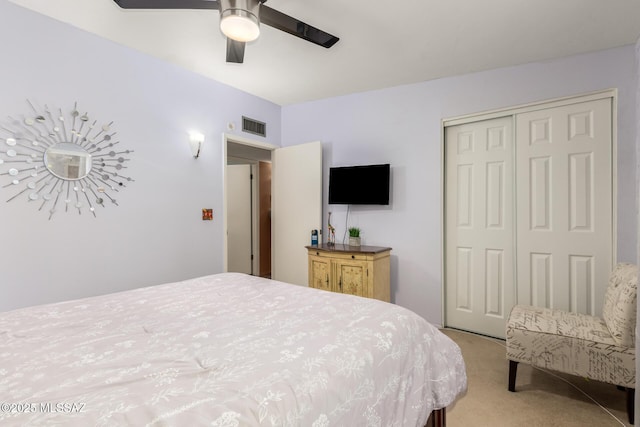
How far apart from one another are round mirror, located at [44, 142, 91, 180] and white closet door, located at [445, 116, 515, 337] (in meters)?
3.27

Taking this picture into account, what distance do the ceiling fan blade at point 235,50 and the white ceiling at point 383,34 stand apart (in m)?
0.38

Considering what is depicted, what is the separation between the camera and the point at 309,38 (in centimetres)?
203

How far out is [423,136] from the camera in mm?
3402

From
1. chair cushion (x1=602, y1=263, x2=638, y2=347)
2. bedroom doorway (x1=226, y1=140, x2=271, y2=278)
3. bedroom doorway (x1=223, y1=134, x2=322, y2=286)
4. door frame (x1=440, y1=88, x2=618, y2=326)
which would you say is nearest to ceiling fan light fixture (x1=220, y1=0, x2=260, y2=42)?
bedroom doorway (x1=223, y1=134, x2=322, y2=286)

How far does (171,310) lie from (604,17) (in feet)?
10.8

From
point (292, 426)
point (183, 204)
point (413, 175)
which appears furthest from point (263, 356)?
point (413, 175)

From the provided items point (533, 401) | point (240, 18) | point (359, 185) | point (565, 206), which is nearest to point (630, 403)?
Result: point (533, 401)

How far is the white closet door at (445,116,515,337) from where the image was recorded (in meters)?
3.11

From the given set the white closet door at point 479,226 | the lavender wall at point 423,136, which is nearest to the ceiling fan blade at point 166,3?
the lavender wall at point 423,136

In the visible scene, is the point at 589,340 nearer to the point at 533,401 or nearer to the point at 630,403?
the point at 630,403

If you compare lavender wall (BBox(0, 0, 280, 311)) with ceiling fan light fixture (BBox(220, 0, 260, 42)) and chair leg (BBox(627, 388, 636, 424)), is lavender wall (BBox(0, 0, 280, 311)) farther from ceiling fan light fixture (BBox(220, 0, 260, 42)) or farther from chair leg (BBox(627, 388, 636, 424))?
chair leg (BBox(627, 388, 636, 424))

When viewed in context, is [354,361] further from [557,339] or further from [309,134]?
[309,134]

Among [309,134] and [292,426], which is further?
[309,134]

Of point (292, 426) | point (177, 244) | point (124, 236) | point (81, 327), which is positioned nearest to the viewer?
point (292, 426)
